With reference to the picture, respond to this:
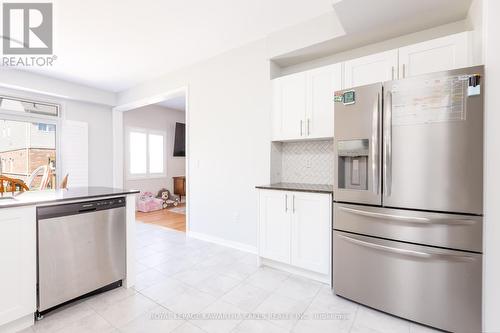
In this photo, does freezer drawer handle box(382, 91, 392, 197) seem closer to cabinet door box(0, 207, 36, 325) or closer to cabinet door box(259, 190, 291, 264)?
cabinet door box(259, 190, 291, 264)

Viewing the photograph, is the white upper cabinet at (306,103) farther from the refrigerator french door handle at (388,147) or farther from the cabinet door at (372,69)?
the refrigerator french door handle at (388,147)

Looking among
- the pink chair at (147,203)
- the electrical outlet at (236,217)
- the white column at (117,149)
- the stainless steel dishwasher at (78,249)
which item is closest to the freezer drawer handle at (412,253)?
the electrical outlet at (236,217)

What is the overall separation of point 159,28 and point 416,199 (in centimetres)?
322

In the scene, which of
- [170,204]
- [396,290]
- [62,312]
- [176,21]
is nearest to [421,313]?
[396,290]

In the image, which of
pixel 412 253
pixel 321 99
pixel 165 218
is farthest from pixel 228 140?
pixel 165 218

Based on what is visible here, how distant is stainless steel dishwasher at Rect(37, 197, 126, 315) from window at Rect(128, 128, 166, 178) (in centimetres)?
432

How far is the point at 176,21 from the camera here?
2623 millimetres

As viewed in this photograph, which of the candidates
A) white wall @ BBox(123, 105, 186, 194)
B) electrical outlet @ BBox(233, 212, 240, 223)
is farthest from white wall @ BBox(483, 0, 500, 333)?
white wall @ BBox(123, 105, 186, 194)

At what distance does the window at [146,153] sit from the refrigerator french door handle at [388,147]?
5919mm

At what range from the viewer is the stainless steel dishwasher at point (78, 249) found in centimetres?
169

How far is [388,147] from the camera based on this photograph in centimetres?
177

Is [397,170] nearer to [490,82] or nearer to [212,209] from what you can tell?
[490,82]
